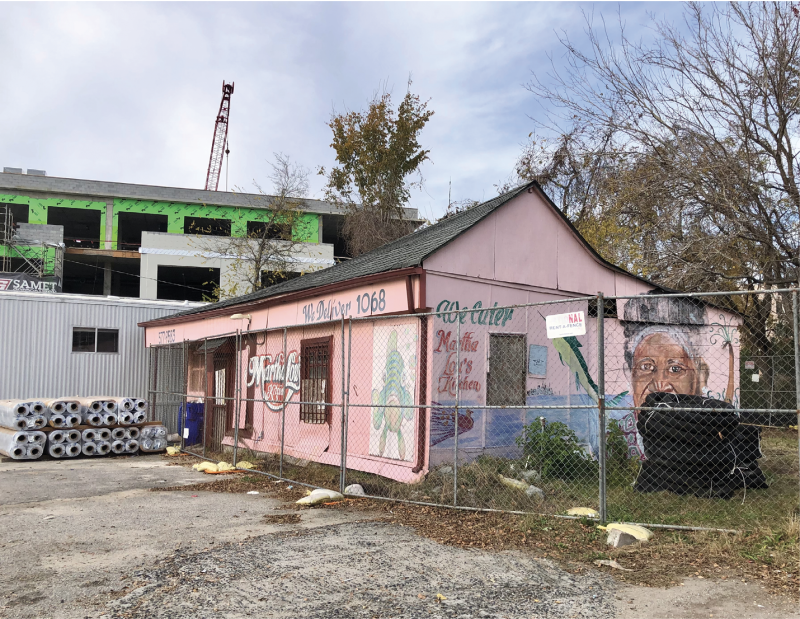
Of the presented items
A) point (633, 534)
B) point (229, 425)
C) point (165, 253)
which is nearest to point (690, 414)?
point (633, 534)

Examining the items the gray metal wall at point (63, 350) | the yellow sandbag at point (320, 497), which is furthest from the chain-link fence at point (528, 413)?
the gray metal wall at point (63, 350)

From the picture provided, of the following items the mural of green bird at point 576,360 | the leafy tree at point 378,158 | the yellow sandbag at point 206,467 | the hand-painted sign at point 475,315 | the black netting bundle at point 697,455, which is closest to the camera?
the black netting bundle at point 697,455

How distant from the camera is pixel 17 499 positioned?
911 centimetres

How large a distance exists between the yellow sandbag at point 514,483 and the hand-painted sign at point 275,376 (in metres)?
4.82

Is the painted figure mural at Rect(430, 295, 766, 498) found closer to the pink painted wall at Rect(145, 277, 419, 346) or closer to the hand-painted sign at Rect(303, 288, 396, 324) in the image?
the pink painted wall at Rect(145, 277, 419, 346)

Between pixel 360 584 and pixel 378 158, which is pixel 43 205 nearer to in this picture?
pixel 378 158

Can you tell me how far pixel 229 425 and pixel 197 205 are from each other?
27.8 meters

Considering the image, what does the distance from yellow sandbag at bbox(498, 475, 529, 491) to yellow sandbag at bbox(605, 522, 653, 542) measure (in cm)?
184

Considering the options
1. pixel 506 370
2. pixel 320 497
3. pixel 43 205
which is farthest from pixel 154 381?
pixel 43 205

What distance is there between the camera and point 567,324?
6.60 metres

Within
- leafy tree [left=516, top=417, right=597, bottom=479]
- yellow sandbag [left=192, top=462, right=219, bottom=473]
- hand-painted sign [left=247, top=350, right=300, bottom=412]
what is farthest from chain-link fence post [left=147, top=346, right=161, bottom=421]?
leafy tree [left=516, top=417, right=597, bottom=479]

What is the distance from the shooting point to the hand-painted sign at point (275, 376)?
12.3m

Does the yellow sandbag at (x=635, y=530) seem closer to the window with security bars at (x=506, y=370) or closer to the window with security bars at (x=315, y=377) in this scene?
the window with security bars at (x=506, y=370)

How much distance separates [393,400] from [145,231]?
32.6 metres
